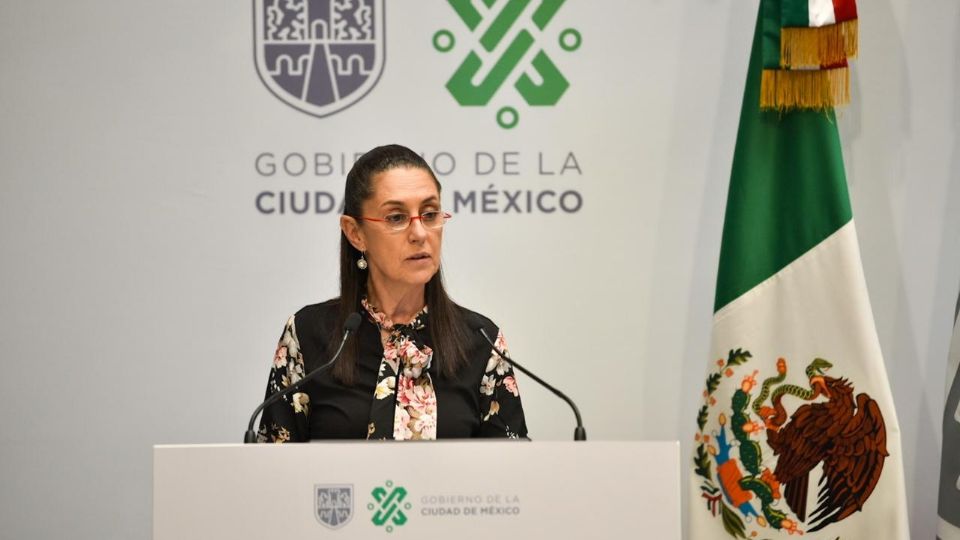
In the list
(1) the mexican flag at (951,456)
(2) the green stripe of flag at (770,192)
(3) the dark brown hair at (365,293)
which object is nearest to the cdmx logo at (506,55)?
(2) the green stripe of flag at (770,192)

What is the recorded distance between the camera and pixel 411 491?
5.97 ft

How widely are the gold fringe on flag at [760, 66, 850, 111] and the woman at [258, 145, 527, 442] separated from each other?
3.93ft

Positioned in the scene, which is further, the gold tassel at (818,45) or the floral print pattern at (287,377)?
the gold tassel at (818,45)

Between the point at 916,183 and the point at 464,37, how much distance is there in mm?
1631

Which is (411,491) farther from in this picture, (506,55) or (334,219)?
(506,55)

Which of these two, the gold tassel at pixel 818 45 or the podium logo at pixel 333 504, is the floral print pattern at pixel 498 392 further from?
the gold tassel at pixel 818 45

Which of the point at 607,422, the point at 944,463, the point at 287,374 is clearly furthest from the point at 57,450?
the point at 944,463

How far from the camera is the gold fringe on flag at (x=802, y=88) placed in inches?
128

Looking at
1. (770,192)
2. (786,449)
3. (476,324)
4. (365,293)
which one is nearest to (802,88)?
(770,192)

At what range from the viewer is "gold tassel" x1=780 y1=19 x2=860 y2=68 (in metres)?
3.21

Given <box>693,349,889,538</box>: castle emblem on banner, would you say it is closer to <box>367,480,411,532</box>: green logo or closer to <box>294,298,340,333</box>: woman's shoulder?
<box>294,298,340,333</box>: woman's shoulder

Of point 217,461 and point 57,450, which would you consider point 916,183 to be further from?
point 57,450

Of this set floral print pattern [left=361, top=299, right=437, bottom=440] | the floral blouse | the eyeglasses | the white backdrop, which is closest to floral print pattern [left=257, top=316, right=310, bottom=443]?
the floral blouse

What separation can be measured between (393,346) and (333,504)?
89 cm
